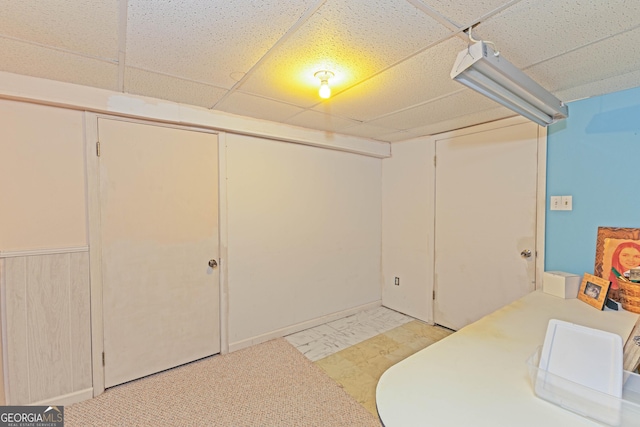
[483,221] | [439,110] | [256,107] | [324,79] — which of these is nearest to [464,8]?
[324,79]

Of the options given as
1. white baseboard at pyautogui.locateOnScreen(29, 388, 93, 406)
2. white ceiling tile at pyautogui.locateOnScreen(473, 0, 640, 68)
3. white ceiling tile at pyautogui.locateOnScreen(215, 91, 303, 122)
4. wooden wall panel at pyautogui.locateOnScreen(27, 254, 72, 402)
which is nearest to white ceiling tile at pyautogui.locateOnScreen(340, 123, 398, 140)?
white ceiling tile at pyautogui.locateOnScreen(215, 91, 303, 122)

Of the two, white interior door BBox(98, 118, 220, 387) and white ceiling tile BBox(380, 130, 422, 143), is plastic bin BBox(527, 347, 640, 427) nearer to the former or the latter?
white interior door BBox(98, 118, 220, 387)

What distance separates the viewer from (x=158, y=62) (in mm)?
1644

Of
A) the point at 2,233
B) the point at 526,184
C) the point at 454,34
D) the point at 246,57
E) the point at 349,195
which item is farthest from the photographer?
the point at 349,195

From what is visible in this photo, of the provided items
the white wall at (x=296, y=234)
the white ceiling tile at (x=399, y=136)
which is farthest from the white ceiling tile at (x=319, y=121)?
the white ceiling tile at (x=399, y=136)

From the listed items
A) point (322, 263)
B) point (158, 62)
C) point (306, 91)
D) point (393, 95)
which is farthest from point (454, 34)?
point (322, 263)

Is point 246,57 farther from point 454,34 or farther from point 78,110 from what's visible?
point 78,110

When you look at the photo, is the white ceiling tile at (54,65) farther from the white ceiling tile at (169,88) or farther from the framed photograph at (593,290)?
the framed photograph at (593,290)

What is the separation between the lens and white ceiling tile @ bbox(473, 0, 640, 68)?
1181 millimetres

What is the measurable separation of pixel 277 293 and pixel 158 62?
222 cm

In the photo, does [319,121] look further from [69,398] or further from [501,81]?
[69,398]

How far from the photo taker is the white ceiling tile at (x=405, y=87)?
158 centimetres

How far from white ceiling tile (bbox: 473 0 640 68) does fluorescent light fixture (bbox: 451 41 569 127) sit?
177mm

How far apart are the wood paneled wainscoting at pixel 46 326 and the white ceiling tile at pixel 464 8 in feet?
8.46
